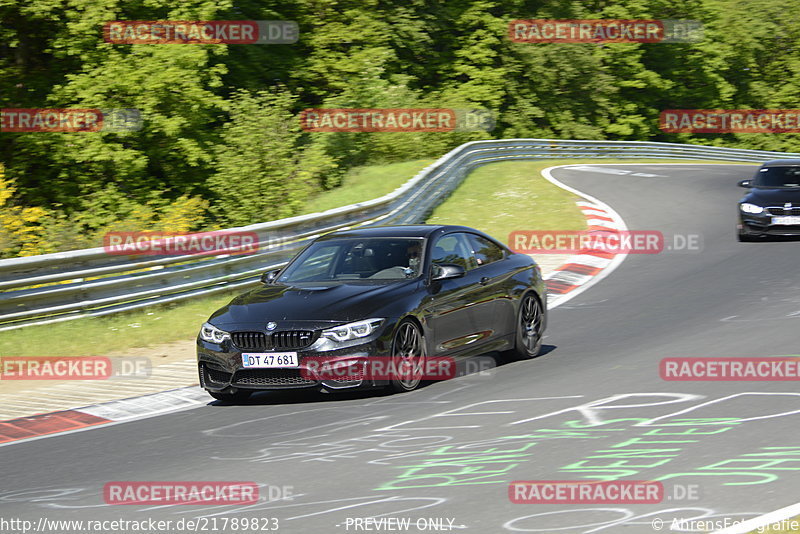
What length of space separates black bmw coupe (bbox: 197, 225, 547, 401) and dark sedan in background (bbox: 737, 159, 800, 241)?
9216 millimetres

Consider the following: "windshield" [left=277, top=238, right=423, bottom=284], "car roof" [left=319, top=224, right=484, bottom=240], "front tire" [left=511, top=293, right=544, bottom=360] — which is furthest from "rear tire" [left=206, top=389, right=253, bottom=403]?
"front tire" [left=511, top=293, right=544, bottom=360]

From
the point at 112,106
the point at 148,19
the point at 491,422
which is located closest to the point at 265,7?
the point at 148,19

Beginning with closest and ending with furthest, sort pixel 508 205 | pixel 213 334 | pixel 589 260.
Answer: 1. pixel 213 334
2. pixel 589 260
3. pixel 508 205

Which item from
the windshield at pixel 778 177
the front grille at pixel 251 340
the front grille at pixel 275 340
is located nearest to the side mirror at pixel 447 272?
the front grille at pixel 275 340

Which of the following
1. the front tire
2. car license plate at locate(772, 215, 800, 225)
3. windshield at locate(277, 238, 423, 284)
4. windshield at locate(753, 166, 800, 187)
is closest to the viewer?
windshield at locate(277, 238, 423, 284)

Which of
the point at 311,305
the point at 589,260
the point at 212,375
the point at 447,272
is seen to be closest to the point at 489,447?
the point at 311,305

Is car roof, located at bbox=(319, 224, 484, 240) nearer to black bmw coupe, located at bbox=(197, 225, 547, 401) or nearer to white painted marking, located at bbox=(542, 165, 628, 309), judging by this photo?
black bmw coupe, located at bbox=(197, 225, 547, 401)

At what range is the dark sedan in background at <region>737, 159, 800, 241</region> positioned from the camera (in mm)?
19750

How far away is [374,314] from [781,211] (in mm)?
12430

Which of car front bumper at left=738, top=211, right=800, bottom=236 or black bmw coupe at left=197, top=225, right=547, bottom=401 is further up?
black bmw coupe at left=197, top=225, right=547, bottom=401

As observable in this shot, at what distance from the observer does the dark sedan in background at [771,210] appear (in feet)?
64.8

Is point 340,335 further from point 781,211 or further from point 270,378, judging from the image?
point 781,211

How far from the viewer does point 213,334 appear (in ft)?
32.5

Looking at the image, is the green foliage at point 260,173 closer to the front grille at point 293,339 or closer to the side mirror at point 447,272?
the side mirror at point 447,272
